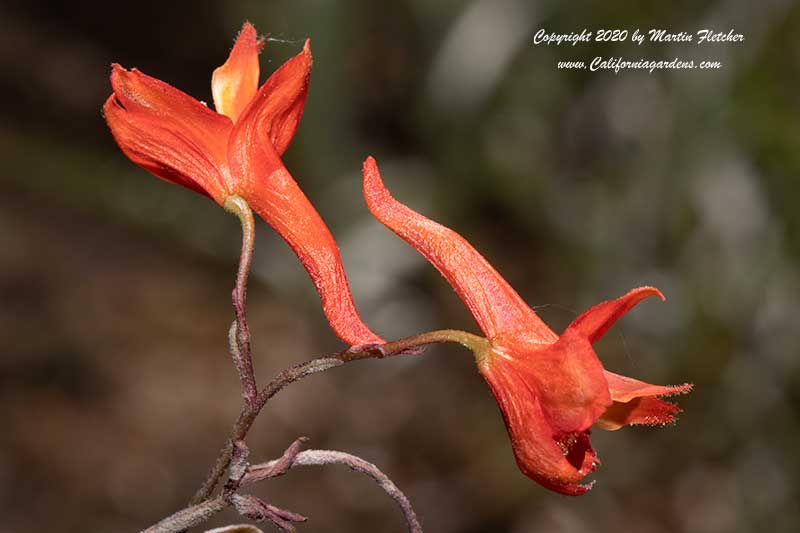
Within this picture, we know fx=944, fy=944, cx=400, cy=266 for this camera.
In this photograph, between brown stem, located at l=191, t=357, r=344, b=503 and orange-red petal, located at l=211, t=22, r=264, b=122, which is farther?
orange-red petal, located at l=211, t=22, r=264, b=122

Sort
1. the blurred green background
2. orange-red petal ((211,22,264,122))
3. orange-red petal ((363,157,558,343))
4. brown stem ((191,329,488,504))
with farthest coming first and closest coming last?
1. the blurred green background
2. orange-red petal ((211,22,264,122))
3. orange-red petal ((363,157,558,343))
4. brown stem ((191,329,488,504))

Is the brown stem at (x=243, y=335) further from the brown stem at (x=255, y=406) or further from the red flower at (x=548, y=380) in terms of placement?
the red flower at (x=548, y=380)

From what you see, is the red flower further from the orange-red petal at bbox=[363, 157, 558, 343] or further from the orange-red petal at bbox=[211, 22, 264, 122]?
the orange-red petal at bbox=[211, 22, 264, 122]

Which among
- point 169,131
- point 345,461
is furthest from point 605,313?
point 169,131

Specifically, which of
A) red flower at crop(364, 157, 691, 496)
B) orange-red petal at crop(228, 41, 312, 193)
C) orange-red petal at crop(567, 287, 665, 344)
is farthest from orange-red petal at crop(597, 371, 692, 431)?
orange-red petal at crop(228, 41, 312, 193)

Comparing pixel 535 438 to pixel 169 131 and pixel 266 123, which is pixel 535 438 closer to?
pixel 266 123

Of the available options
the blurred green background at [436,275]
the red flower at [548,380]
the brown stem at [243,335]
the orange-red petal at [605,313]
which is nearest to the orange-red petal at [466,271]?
the red flower at [548,380]
